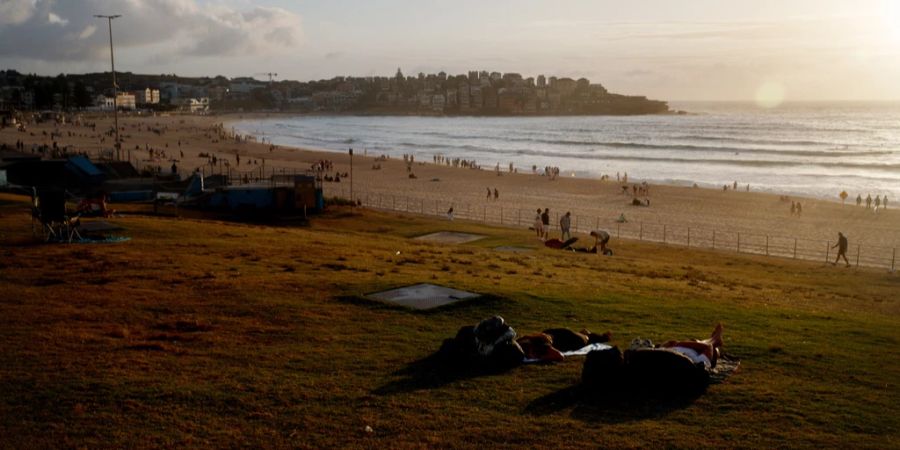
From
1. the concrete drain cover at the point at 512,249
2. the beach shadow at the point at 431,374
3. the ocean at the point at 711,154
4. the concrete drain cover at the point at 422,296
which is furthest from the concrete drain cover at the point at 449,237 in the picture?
the ocean at the point at 711,154

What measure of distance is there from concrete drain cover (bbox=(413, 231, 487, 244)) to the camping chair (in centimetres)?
968

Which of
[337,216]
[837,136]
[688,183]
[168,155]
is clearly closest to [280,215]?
[337,216]

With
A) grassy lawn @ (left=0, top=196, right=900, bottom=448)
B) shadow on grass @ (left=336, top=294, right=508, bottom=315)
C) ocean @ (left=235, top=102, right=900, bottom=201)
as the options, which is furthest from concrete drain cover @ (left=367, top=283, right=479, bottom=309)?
ocean @ (left=235, top=102, right=900, bottom=201)

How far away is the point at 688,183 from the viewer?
58406mm

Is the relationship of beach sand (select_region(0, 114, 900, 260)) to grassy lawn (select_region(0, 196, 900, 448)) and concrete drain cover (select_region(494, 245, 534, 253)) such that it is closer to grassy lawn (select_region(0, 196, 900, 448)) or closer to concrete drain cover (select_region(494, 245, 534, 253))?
concrete drain cover (select_region(494, 245, 534, 253))

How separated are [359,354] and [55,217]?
967 cm

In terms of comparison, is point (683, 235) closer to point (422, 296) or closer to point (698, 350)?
point (422, 296)

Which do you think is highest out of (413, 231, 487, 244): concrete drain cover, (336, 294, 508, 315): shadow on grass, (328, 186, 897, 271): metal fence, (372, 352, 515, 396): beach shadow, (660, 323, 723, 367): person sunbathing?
(660, 323, 723, 367): person sunbathing

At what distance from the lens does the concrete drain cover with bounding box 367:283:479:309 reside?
11977 millimetres

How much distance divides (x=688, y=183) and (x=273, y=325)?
51.9 metres

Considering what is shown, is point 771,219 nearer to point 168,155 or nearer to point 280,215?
point 280,215

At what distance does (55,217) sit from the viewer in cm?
1596

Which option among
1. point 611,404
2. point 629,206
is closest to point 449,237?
point 611,404

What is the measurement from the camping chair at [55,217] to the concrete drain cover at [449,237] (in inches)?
381
